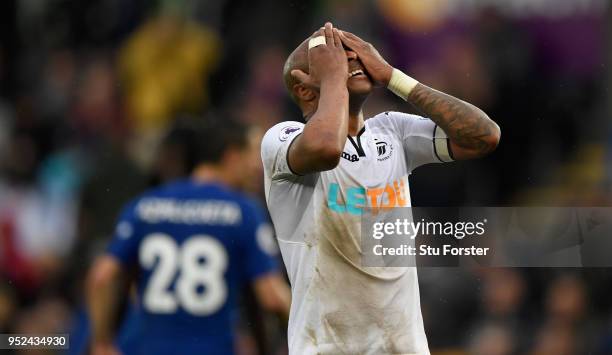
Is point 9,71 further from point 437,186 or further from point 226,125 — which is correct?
point 226,125

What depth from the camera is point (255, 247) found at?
703 centimetres

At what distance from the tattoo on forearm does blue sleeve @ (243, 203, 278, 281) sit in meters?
1.99

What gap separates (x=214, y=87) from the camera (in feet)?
42.8

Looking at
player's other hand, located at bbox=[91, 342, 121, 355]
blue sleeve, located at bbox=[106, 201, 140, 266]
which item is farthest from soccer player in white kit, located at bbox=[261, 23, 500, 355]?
player's other hand, located at bbox=[91, 342, 121, 355]

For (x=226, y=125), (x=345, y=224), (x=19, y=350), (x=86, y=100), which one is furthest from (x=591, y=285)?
(x=86, y=100)

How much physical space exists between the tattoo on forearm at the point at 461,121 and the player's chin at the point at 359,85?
10.3 inches

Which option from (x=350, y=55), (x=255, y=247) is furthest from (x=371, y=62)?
(x=255, y=247)

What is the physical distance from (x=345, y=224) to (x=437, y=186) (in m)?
5.11

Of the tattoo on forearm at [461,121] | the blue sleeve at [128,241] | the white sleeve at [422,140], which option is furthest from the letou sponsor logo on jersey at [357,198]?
the blue sleeve at [128,241]

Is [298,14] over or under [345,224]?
over

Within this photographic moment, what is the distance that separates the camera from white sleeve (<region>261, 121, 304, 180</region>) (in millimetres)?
5070

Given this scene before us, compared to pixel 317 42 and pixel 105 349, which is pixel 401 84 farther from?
pixel 105 349

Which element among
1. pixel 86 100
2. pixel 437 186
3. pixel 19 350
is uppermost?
pixel 86 100

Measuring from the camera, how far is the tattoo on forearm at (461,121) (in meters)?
5.20
